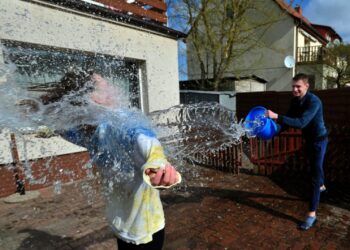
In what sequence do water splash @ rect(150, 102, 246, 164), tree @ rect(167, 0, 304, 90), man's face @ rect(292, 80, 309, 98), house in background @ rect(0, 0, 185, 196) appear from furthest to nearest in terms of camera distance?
tree @ rect(167, 0, 304, 90) → water splash @ rect(150, 102, 246, 164) → house in background @ rect(0, 0, 185, 196) → man's face @ rect(292, 80, 309, 98)

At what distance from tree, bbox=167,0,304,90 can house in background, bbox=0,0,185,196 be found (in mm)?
6227

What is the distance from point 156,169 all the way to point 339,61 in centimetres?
2419

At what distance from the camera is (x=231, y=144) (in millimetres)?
6930

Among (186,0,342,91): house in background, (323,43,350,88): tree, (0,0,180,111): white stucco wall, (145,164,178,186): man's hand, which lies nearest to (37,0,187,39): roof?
(0,0,180,111): white stucco wall

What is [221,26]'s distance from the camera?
Result: 47.6 feet

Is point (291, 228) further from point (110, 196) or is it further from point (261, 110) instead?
point (110, 196)

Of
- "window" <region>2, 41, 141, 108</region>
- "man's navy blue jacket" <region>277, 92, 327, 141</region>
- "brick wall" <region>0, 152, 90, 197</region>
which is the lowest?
"brick wall" <region>0, 152, 90, 197</region>

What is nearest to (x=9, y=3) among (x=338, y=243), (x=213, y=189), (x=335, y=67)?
(x=213, y=189)

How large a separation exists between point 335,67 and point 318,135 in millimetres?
20974

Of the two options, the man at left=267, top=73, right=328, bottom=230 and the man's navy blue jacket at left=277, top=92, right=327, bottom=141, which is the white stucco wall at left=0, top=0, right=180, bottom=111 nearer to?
the man at left=267, top=73, right=328, bottom=230

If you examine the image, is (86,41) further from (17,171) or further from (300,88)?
(300,88)

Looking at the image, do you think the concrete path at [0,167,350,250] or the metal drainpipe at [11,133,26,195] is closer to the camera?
the concrete path at [0,167,350,250]

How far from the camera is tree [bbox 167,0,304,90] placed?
46.0ft

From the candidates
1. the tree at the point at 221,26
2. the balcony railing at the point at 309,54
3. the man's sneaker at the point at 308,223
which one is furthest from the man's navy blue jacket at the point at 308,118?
the balcony railing at the point at 309,54
